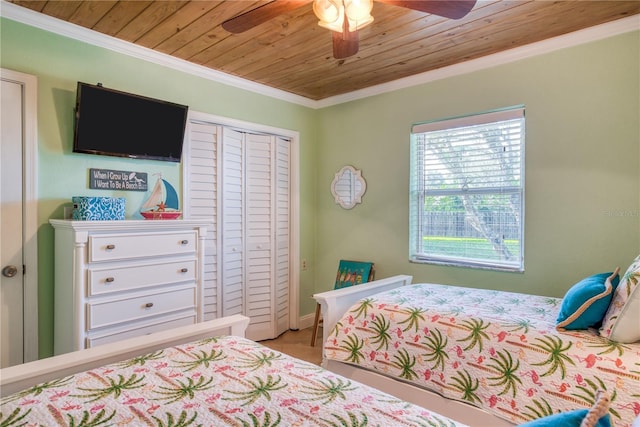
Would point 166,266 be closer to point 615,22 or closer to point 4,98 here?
point 4,98

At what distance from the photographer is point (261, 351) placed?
60.3 inches

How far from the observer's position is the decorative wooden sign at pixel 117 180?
102 inches

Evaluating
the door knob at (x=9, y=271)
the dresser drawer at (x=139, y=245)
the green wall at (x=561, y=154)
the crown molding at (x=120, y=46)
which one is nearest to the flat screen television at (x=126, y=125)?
the crown molding at (x=120, y=46)

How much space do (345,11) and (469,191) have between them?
1.96m

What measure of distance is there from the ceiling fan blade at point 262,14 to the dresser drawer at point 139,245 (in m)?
1.37

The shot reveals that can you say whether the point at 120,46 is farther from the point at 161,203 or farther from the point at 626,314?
the point at 626,314

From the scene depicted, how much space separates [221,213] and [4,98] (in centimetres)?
164

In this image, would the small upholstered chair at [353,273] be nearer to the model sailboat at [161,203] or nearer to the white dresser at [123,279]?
the white dresser at [123,279]

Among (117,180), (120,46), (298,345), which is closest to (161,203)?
(117,180)

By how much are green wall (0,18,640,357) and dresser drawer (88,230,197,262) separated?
447mm

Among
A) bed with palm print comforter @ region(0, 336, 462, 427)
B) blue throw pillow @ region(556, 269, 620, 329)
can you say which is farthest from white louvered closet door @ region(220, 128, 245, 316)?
blue throw pillow @ region(556, 269, 620, 329)

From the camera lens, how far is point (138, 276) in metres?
2.41

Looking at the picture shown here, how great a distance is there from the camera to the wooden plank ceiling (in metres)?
2.25

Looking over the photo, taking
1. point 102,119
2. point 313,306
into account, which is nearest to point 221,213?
point 102,119
